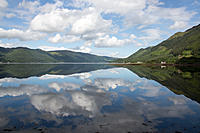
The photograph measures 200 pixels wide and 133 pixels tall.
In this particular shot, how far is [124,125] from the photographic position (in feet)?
Result: 50.2

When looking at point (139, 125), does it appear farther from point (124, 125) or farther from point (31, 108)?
point (31, 108)

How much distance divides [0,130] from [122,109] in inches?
559

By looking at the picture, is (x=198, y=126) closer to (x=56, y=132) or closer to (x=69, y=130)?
(x=69, y=130)

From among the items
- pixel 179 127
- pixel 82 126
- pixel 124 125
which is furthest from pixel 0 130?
pixel 179 127

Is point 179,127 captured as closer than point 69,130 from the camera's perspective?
No

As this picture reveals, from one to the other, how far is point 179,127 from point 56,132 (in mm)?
11976

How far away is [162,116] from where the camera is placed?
60.0 ft

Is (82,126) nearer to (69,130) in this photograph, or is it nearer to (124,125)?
(69,130)

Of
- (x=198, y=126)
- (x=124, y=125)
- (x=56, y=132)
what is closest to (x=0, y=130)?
(x=56, y=132)

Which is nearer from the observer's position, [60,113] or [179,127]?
[179,127]

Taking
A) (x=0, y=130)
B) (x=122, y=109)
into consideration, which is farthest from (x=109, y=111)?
(x=0, y=130)

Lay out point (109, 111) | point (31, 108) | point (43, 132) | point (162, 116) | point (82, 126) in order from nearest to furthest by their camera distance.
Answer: point (43, 132), point (82, 126), point (162, 116), point (109, 111), point (31, 108)

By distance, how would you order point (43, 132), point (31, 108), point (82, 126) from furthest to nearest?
point (31, 108)
point (82, 126)
point (43, 132)

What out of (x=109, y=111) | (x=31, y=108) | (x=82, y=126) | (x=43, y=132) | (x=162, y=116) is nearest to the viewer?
(x=43, y=132)
